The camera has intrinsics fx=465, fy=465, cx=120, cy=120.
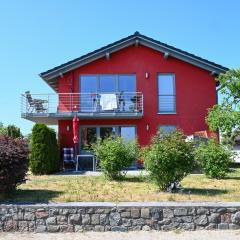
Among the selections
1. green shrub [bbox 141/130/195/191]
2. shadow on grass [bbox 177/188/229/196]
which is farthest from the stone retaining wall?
green shrub [bbox 141/130/195/191]

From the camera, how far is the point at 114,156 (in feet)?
51.3

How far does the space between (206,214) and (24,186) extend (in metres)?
6.14

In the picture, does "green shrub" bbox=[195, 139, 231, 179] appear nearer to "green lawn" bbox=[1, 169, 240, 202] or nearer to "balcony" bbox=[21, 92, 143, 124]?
"green lawn" bbox=[1, 169, 240, 202]

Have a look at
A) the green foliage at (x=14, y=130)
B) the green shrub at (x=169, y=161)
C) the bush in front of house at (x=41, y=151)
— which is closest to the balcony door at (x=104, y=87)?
the bush in front of house at (x=41, y=151)

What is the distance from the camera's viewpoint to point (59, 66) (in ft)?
→ 83.3

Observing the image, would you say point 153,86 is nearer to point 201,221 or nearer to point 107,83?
point 107,83

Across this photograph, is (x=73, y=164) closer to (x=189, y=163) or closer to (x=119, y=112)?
(x=119, y=112)

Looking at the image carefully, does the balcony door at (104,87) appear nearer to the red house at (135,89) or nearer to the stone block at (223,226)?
the red house at (135,89)

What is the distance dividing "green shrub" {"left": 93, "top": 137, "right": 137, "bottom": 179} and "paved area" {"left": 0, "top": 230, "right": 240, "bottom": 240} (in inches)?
236

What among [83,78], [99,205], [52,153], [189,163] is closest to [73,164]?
[52,153]

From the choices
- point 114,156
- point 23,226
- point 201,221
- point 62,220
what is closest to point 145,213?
point 201,221

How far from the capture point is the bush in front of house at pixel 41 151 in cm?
2003

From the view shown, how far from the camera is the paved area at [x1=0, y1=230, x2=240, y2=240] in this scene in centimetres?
929

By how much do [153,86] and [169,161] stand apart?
1365cm
